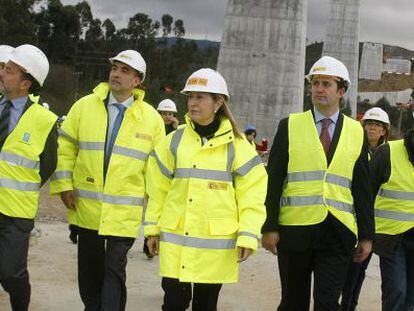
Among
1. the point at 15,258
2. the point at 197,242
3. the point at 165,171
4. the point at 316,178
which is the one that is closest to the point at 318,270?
the point at 316,178

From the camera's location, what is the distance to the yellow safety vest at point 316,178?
500cm

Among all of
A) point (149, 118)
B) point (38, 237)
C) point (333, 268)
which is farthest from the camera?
point (38, 237)

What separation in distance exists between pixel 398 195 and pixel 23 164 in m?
3.10

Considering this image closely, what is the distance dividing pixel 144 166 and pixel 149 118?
1.28ft

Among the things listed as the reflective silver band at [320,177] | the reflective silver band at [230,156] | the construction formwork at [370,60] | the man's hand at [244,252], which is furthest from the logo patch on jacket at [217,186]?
the construction formwork at [370,60]

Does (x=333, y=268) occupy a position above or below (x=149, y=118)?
below

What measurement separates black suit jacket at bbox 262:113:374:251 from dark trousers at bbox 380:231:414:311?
83 centimetres

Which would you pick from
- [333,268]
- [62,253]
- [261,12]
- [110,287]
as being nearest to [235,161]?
[333,268]

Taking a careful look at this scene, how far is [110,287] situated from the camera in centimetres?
536

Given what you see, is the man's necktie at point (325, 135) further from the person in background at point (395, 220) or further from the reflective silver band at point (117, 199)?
the reflective silver band at point (117, 199)

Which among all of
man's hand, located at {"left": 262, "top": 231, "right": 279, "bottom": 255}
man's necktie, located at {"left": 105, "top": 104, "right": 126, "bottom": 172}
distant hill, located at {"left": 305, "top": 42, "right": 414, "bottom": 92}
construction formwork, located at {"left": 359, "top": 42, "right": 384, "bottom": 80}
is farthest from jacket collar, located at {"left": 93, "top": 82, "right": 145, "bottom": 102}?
distant hill, located at {"left": 305, "top": 42, "right": 414, "bottom": 92}

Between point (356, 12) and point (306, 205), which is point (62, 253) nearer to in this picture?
point (306, 205)

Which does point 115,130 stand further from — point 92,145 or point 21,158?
point 21,158

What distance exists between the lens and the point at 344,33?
126 feet
